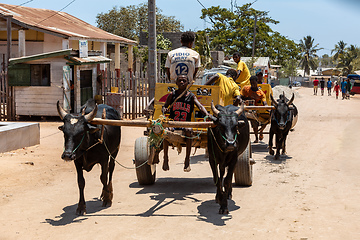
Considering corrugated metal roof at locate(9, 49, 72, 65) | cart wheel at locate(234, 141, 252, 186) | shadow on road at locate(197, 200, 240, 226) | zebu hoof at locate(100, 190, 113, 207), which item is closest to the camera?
shadow on road at locate(197, 200, 240, 226)

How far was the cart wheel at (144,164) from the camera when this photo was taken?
9094 mm

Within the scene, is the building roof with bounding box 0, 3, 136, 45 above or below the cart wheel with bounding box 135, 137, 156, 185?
above

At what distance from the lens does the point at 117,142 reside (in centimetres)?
833

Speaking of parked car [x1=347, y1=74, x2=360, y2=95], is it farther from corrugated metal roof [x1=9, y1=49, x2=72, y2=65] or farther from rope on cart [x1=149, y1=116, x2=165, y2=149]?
rope on cart [x1=149, y1=116, x2=165, y2=149]

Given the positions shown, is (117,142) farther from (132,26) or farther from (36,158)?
(132,26)

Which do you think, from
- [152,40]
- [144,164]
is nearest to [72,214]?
[144,164]

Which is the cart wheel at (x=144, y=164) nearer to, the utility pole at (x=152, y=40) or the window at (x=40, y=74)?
the utility pole at (x=152, y=40)

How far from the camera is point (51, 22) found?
994 inches

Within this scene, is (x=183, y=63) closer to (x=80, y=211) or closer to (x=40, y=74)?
(x=80, y=211)

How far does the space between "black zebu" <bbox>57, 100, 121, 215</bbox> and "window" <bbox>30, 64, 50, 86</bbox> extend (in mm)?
11336

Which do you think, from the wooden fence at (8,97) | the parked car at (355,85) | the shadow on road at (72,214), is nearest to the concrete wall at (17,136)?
the shadow on road at (72,214)

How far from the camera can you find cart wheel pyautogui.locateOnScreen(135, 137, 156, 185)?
9.09 meters

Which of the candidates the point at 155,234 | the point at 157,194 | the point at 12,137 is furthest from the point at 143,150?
the point at 12,137

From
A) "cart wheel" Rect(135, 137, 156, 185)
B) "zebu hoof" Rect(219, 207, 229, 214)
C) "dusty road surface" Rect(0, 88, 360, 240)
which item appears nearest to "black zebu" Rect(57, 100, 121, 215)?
"dusty road surface" Rect(0, 88, 360, 240)
